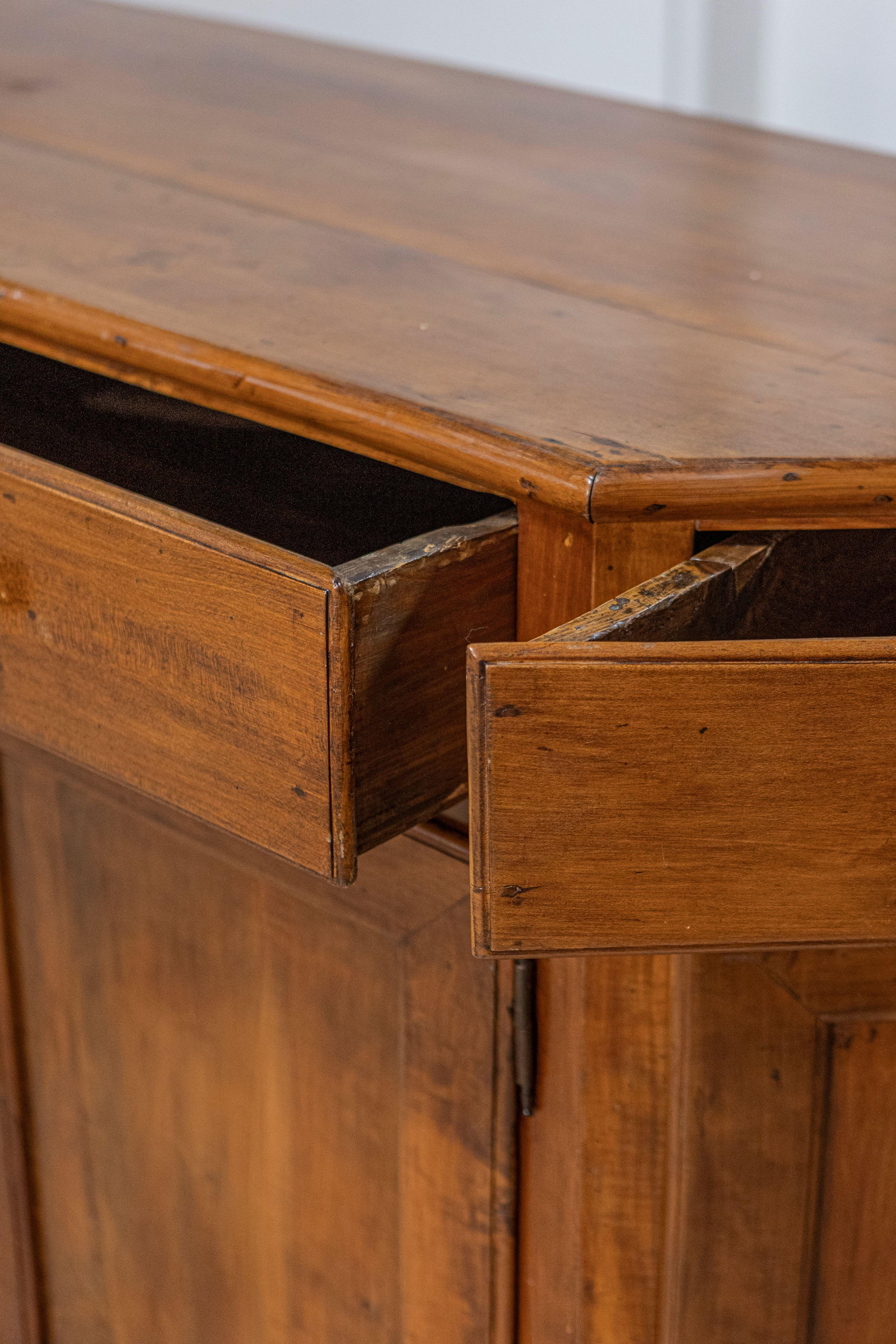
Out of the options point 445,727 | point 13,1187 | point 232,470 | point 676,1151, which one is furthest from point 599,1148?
point 13,1187

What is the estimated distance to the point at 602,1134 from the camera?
0.63 meters

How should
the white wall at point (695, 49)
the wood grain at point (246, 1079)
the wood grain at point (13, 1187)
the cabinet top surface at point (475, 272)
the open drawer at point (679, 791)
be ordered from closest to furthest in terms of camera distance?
the open drawer at point (679, 791), the cabinet top surface at point (475, 272), the wood grain at point (246, 1079), the wood grain at point (13, 1187), the white wall at point (695, 49)

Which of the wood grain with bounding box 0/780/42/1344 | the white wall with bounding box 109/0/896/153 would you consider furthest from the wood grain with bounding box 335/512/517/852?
the white wall with bounding box 109/0/896/153

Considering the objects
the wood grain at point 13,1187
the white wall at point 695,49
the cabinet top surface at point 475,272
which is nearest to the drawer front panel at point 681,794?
the cabinet top surface at point 475,272

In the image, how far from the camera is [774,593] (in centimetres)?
53

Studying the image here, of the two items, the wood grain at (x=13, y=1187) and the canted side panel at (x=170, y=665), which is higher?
the canted side panel at (x=170, y=665)

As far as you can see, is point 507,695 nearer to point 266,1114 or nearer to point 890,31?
point 266,1114

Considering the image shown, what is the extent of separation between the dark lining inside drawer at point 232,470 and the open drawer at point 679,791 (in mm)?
140

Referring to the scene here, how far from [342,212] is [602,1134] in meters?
0.46

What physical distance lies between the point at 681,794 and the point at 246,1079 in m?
A: 0.42

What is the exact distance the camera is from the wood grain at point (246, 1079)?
2.21ft

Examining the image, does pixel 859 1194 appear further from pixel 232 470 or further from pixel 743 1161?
pixel 232 470

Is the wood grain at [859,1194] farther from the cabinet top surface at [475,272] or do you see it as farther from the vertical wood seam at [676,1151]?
the cabinet top surface at [475,272]

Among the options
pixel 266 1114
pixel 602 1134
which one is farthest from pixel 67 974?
pixel 602 1134
